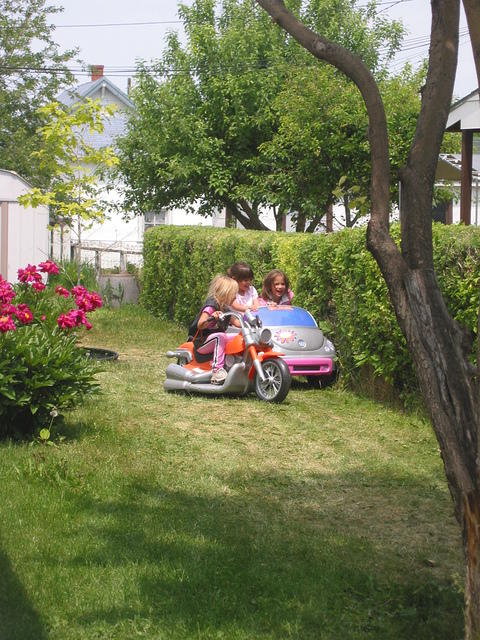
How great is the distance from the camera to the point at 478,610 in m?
3.88

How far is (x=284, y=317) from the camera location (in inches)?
436

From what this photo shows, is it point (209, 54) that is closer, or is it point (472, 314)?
point (472, 314)

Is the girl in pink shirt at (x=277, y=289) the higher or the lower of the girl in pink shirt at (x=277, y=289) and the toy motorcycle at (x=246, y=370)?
the higher

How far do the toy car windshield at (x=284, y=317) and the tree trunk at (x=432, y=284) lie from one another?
21.4ft

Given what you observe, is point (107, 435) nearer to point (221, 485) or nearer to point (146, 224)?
point (221, 485)

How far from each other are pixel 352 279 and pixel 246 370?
1414 millimetres

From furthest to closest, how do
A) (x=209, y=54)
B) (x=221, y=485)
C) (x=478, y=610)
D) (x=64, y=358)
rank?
(x=209, y=54), (x=64, y=358), (x=221, y=485), (x=478, y=610)

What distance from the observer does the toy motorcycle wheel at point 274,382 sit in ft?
32.7

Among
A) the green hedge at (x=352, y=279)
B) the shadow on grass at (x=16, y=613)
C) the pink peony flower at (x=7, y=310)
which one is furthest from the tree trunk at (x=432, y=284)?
the green hedge at (x=352, y=279)

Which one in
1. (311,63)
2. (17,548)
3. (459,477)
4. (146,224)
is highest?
(311,63)

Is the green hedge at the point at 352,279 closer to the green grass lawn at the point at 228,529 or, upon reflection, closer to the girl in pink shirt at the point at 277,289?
the girl in pink shirt at the point at 277,289

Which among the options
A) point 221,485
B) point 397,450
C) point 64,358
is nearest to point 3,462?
point 64,358

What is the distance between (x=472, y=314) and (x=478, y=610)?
15.6 ft

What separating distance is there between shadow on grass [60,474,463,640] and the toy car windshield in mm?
4529
